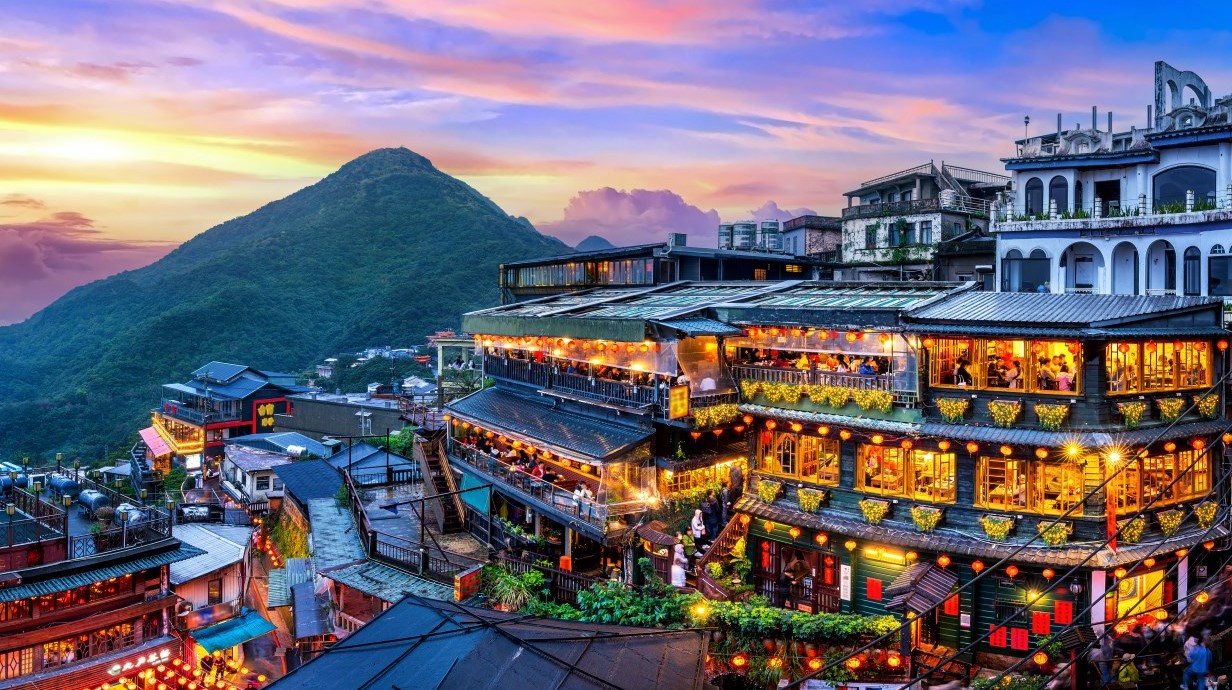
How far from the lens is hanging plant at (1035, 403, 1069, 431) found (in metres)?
21.9

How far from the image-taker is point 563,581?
2581cm

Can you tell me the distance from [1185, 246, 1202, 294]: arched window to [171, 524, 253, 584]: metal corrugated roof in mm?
37446

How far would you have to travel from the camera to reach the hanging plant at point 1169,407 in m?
22.8

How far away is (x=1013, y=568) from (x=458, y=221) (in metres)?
126

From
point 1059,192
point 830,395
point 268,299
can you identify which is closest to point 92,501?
point 830,395

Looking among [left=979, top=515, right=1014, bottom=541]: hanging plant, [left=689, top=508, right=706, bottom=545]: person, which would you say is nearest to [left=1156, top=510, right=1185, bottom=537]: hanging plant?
[left=979, top=515, right=1014, bottom=541]: hanging plant

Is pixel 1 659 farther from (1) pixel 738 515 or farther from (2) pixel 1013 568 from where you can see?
(2) pixel 1013 568

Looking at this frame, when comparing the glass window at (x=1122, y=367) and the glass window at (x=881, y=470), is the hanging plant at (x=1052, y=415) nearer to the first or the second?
the glass window at (x=1122, y=367)

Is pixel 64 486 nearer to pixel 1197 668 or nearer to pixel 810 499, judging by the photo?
pixel 810 499

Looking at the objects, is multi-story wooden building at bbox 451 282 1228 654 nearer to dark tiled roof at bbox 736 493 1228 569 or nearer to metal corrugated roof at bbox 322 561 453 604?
dark tiled roof at bbox 736 493 1228 569

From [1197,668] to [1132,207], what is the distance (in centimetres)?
1955

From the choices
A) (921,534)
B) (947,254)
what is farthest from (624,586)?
(947,254)

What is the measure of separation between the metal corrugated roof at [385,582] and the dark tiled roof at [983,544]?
11533 millimetres

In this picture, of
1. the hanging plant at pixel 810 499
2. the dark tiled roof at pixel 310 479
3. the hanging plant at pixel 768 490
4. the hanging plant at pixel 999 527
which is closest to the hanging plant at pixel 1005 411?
the hanging plant at pixel 999 527
